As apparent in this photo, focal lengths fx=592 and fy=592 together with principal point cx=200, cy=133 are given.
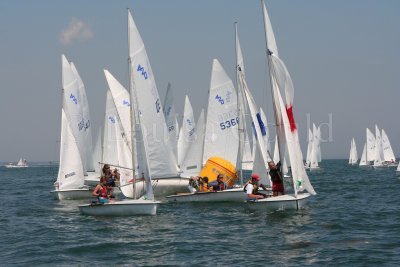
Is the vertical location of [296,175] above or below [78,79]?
below

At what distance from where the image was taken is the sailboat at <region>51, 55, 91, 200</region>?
29.7 meters

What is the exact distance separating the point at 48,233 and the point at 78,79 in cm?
1496

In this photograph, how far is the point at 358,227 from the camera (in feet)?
67.7

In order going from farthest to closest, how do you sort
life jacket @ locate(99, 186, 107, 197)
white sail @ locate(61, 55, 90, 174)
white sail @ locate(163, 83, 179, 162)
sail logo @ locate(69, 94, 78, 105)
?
1. white sail @ locate(163, 83, 179, 162)
2. sail logo @ locate(69, 94, 78, 105)
3. white sail @ locate(61, 55, 90, 174)
4. life jacket @ locate(99, 186, 107, 197)

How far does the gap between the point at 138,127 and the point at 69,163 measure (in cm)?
722

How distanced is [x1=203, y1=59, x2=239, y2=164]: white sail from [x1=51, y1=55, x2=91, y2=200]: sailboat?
6585 millimetres

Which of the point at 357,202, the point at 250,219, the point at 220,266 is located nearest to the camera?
the point at 220,266

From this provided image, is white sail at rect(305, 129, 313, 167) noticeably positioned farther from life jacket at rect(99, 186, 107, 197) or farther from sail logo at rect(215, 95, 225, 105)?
life jacket at rect(99, 186, 107, 197)

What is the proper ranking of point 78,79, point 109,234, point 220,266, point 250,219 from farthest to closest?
point 78,79
point 250,219
point 109,234
point 220,266

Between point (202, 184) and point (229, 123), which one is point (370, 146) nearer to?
point (229, 123)

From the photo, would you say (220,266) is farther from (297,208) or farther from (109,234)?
(297,208)

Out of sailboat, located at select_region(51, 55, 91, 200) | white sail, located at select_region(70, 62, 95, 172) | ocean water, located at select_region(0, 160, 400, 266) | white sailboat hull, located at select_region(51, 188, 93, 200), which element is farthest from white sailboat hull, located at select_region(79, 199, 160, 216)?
white sail, located at select_region(70, 62, 95, 172)

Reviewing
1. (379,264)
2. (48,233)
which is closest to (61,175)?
(48,233)

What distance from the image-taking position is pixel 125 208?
22.0m
